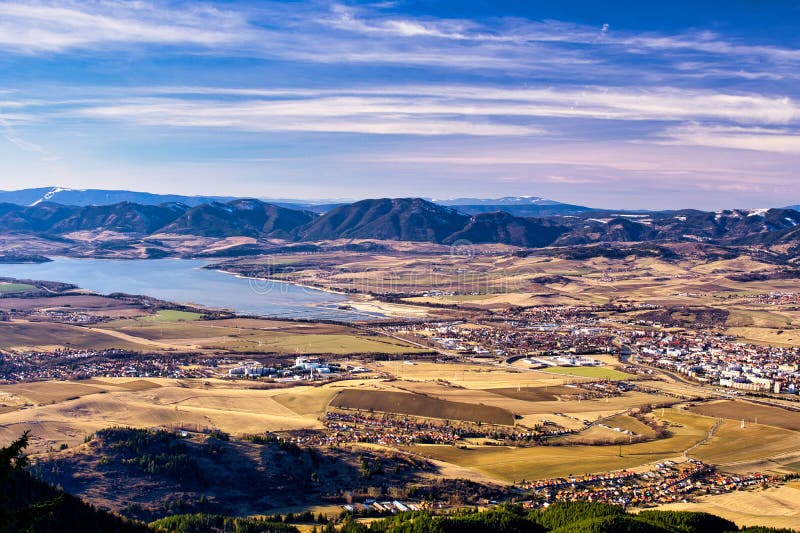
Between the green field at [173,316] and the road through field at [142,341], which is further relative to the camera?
the green field at [173,316]

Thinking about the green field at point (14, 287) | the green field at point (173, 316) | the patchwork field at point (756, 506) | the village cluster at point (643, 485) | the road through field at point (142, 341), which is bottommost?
the road through field at point (142, 341)

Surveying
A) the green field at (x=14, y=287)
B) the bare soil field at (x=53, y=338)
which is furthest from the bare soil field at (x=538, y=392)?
the green field at (x=14, y=287)

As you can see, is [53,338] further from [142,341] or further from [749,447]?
[749,447]

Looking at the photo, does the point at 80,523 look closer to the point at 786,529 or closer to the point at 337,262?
the point at 786,529

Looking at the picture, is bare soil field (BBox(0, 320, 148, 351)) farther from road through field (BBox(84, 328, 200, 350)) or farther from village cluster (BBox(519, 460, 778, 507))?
village cluster (BBox(519, 460, 778, 507))

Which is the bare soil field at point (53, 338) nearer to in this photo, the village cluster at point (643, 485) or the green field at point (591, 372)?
the green field at point (591, 372)

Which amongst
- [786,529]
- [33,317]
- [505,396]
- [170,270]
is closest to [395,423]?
[505,396]

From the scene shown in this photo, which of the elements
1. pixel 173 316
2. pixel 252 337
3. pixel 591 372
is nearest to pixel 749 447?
pixel 591 372
